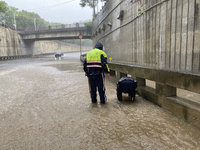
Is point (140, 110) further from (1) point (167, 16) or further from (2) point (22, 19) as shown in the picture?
(2) point (22, 19)

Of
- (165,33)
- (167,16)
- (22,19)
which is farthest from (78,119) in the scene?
(22,19)

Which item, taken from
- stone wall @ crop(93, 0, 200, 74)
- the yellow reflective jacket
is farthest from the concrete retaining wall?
the yellow reflective jacket

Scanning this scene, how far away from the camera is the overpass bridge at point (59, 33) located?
40.8 meters

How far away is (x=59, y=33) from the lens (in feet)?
140

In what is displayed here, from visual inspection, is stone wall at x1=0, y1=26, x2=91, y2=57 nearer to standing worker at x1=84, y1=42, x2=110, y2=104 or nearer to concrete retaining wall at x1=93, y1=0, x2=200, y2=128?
concrete retaining wall at x1=93, y1=0, x2=200, y2=128

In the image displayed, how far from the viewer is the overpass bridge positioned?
40750 millimetres

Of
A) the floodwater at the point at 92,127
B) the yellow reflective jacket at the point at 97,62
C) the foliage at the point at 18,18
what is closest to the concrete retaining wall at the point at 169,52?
the floodwater at the point at 92,127

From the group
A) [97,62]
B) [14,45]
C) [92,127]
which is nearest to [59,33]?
[14,45]

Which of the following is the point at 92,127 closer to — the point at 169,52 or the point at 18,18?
the point at 169,52

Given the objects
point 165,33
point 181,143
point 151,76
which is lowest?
point 181,143

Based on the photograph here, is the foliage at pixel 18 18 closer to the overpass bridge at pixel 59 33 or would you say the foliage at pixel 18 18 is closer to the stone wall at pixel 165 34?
the overpass bridge at pixel 59 33

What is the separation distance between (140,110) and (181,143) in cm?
176

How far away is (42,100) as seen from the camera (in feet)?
18.9

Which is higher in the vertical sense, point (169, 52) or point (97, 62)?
point (169, 52)
